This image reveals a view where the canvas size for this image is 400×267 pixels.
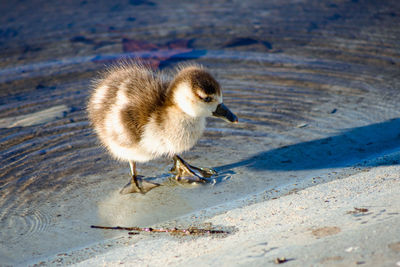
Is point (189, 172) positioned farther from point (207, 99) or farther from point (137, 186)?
point (207, 99)

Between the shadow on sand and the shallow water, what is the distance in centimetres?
2

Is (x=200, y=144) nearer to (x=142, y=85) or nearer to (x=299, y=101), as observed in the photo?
(x=142, y=85)

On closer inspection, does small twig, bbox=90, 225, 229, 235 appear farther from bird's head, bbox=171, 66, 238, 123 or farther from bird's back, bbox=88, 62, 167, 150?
bird's head, bbox=171, 66, 238, 123

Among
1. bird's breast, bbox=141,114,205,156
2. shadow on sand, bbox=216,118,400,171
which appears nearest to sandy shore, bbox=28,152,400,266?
shadow on sand, bbox=216,118,400,171

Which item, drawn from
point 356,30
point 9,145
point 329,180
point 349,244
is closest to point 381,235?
point 349,244

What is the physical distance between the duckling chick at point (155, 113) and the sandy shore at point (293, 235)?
2.31 ft

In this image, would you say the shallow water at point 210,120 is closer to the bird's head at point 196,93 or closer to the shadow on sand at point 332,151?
the shadow on sand at point 332,151

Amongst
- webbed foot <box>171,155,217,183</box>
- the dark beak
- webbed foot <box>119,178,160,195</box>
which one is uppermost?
the dark beak

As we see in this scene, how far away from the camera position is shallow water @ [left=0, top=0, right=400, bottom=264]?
3.96 m

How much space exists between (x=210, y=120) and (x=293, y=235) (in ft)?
9.31

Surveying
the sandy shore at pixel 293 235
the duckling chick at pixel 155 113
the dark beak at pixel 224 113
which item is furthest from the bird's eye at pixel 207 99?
the sandy shore at pixel 293 235

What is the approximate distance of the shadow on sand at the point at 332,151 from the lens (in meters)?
4.38

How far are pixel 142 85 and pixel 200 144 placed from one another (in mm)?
1033

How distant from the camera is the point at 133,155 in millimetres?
4113
